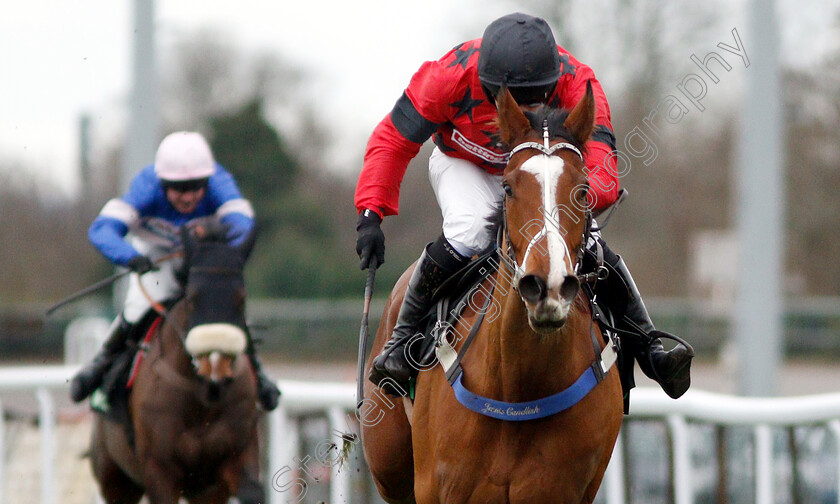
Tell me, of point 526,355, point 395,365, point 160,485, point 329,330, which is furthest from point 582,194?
point 329,330

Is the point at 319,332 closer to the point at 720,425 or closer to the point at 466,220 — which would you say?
the point at 720,425

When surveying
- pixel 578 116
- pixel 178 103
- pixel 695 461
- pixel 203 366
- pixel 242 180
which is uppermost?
pixel 578 116

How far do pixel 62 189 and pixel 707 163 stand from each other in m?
12.6

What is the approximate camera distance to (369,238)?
4.29m

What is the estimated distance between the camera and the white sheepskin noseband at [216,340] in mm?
5715

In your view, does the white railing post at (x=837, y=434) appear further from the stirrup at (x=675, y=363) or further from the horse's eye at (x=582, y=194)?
the horse's eye at (x=582, y=194)

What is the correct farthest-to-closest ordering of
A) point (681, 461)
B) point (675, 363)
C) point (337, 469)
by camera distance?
point (337, 469), point (681, 461), point (675, 363)

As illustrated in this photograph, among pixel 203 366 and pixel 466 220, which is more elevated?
pixel 466 220

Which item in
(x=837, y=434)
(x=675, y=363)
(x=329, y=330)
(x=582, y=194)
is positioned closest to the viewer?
(x=582, y=194)

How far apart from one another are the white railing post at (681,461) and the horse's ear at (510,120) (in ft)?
10.3

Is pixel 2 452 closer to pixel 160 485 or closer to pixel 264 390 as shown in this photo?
pixel 160 485

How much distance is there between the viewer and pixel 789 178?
2116 centimetres

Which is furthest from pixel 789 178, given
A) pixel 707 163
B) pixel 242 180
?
pixel 242 180

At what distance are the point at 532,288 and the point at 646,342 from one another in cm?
126
